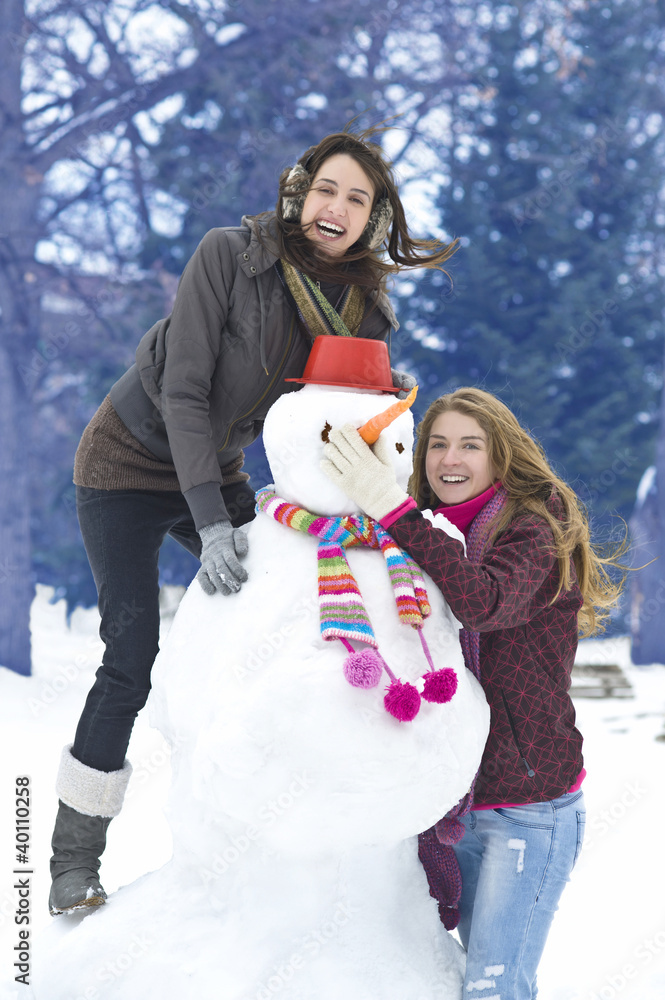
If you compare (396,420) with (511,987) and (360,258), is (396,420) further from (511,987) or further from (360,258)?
(511,987)

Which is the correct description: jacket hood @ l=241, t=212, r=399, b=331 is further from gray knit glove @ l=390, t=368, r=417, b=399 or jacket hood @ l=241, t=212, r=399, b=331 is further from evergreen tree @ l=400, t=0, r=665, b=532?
evergreen tree @ l=400, t=0, r=665, b=532

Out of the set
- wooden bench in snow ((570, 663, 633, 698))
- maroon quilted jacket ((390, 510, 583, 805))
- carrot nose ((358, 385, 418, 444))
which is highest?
carrot nose ((358, 385, 418, 444))

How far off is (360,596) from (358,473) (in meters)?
0.22

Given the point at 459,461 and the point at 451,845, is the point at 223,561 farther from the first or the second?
the point at 451,845

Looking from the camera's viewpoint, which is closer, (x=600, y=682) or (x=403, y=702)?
(x=403, y=702)

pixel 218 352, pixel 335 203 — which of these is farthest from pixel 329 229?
pixel 218 352

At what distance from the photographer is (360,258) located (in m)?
1.95

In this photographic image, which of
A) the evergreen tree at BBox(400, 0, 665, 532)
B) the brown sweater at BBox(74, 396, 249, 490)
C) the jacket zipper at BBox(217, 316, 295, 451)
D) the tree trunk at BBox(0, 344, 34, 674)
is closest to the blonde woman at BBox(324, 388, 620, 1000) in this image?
the jacket zipper at BBox(217, 316, 295, 451)

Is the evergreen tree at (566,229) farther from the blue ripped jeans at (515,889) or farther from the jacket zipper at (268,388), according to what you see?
the blue ripped jeans at (515,889)

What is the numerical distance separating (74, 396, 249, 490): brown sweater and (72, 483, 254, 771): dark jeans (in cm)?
2

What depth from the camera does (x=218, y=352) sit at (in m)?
1.85

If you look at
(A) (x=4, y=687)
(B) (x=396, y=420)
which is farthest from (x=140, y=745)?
(B) (x=396, y=420)

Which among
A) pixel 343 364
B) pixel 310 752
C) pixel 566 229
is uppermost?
pixel 566 229

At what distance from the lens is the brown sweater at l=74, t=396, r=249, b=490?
2.02m
